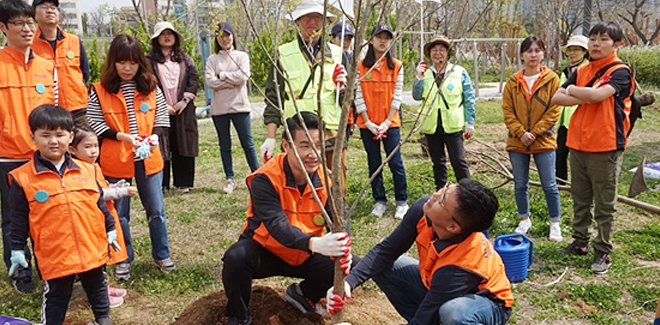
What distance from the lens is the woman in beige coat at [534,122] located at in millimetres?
4512

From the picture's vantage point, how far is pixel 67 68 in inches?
157

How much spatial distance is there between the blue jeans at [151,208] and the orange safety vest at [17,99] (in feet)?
1.89

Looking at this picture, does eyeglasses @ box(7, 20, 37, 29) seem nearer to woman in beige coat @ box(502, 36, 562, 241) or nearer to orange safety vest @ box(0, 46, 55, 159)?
orange safety vest @ box(0, 46, 55, 159)

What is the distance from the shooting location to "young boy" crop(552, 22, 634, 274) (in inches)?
149

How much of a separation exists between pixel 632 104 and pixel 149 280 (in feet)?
11.5

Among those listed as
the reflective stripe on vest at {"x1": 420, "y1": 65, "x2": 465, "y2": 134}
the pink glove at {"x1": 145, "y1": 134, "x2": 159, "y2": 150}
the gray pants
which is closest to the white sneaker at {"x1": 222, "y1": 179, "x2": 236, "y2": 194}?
the reflective stripe on vest at {"x1": 420, "y1": 65, "x2": 465, "y2": 134}

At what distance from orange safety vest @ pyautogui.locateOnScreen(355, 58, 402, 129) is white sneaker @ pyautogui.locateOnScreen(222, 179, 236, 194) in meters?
1.85

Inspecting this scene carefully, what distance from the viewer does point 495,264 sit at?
2600 millimetres

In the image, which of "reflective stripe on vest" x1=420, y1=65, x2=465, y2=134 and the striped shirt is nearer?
the striped shirt

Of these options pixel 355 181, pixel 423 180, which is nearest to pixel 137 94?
pixel 355 181

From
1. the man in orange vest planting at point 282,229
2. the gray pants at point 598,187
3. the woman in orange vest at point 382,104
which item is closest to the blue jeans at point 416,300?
the man in orange vest planting at point 282,229

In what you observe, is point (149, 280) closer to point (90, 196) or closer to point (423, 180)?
point (90, 196)

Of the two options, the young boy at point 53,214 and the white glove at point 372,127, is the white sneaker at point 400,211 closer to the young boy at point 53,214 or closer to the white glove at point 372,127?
the white glove at point 372,127

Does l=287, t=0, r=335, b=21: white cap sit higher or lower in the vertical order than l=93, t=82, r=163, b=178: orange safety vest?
higher
